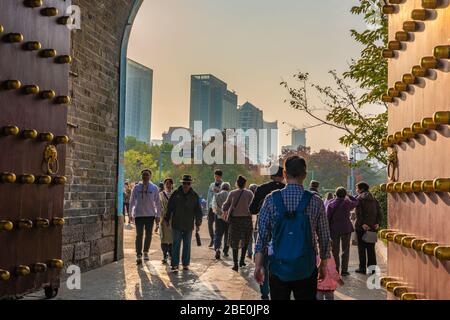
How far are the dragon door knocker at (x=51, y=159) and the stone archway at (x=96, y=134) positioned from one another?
3835 mm

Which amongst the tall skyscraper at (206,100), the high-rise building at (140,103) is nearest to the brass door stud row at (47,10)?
the tall skyscraper at (206,100)

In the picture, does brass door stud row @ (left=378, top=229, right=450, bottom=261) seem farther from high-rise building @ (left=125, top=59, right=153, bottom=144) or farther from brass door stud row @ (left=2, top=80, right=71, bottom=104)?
high-rise building @ (left=125, top=59, right=153, bottom=144)

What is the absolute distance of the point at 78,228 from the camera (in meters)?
8.21

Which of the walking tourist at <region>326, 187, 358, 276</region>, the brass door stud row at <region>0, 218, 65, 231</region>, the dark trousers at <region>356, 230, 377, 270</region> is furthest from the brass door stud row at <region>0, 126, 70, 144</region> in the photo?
the dark trousers at <region>356, 230, 377, 270</region>

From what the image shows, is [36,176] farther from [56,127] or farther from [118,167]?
[118,167]

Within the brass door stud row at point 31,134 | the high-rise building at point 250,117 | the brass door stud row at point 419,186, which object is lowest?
the brass door stud row at point 419,186

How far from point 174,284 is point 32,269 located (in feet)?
14.0

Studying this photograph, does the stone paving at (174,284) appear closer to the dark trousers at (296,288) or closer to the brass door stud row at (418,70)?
the dark trousers at (296,288)

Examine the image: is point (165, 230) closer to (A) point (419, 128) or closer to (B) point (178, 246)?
(B) point (178, 246)

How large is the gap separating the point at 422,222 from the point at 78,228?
6.35 meters

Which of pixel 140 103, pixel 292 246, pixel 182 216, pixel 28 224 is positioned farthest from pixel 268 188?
pixel 140 103

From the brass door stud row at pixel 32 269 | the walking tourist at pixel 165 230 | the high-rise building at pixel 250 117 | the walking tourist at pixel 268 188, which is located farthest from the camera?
the high-rise building at pixel 250 117

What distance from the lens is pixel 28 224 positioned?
3.65 meters

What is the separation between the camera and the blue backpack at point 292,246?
11.7 ft
